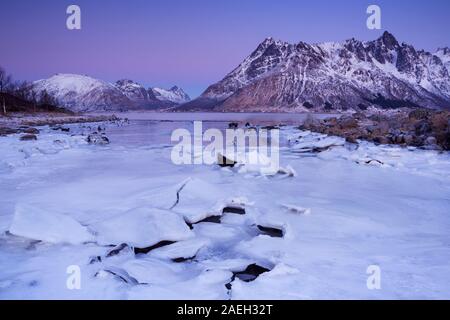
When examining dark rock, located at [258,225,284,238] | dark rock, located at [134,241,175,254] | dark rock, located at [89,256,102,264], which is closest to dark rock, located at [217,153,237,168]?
dark rock, located at [258,225,284,238]

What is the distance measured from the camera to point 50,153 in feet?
47.8

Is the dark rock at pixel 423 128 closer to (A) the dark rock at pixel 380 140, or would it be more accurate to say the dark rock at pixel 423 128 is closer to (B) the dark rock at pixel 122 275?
(A) the dark rock at pixel 380 140

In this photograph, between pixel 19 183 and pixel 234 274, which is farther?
pixel 19 183

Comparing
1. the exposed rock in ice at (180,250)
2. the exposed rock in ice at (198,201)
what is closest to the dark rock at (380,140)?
the exposed rock in ice at (198,201)

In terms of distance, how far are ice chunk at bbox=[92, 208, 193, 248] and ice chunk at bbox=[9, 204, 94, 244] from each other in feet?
0.86

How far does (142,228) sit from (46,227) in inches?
48.6

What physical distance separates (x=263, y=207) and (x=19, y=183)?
19.4 ft

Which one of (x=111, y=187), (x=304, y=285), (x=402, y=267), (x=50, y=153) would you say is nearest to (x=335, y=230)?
(x=402, y=267)

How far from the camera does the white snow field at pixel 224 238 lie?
3613mm

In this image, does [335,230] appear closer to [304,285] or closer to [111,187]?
[304,285]

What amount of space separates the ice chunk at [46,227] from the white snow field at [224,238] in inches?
0.5

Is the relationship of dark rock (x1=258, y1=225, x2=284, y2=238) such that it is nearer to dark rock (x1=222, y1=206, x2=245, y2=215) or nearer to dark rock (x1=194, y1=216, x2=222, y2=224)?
dark rock (x1=194, y1=216, x2=222, y2=224)

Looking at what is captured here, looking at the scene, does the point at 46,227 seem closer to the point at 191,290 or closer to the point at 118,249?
the point at 118,249
